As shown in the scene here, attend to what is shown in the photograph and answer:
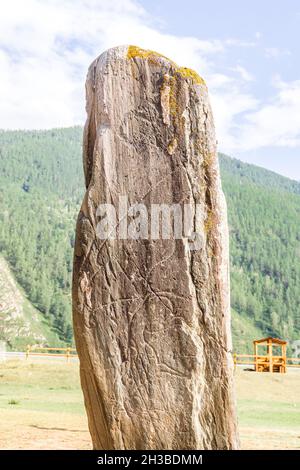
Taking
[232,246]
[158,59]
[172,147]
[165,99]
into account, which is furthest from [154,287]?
[232,246]

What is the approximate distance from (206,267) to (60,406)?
14257 millimetres

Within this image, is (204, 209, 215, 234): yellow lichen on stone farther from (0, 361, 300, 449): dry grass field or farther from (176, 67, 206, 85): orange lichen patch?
(0, 361, 300, 449): dry grass field

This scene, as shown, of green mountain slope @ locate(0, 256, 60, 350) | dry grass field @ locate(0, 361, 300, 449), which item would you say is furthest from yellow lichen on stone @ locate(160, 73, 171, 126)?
green mountain slope @ locate(0, 256, 60, 350)

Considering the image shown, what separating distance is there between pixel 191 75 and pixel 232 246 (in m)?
124

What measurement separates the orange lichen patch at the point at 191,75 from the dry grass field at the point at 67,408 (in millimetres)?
6963

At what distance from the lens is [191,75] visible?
22.3 ft

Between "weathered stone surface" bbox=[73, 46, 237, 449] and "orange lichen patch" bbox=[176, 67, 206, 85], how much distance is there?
58 mm

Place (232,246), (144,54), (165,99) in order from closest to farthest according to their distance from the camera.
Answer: (165,99), (144,54), (232,246)

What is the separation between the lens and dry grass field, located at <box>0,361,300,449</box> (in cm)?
1217

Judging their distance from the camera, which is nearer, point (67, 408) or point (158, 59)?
point (158, 59)

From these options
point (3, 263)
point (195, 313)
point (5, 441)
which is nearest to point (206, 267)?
point (195, 313)

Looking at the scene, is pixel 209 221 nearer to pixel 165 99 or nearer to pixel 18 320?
pixel 165 99

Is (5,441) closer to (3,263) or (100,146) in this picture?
(100,146)

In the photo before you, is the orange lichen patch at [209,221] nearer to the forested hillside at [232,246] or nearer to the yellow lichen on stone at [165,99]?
the yellow lichen on stone at [165,99]
